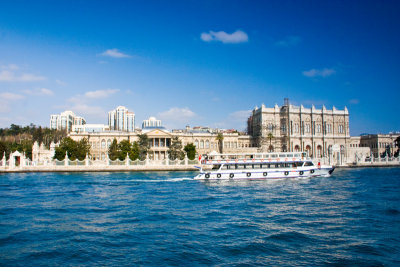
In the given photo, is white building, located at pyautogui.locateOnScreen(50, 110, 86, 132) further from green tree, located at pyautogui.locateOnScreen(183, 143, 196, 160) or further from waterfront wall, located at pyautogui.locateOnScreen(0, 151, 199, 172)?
waterfront wall, located at pyautogui.locateOnScreen(0, 151, 199, 172)

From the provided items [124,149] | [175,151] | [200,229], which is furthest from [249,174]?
[175,151]

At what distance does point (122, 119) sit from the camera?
125 meters

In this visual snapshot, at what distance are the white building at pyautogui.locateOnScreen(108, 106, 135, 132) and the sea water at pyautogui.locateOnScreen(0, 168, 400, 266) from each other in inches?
4077

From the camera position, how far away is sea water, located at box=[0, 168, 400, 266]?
10.2m

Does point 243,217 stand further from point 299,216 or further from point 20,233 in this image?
point 20,233

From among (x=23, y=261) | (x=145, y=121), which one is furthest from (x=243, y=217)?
(x=145, y=121)

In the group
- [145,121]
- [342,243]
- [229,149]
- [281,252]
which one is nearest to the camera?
[281,252]

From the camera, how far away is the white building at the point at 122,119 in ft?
409

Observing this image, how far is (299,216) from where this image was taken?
15703 millimetres

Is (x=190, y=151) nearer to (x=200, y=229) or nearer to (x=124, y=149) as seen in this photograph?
(x=124, y=149)

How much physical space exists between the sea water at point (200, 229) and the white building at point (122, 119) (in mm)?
103560

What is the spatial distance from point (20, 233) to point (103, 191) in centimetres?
1186

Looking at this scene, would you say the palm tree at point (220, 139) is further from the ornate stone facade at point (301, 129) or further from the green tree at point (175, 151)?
the green tree at point (175, 151)

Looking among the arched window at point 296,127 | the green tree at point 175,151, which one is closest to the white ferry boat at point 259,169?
the green tree at point 175,151
